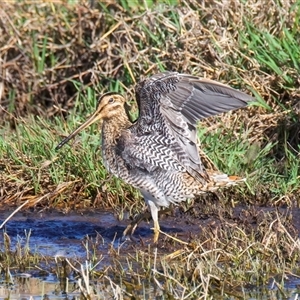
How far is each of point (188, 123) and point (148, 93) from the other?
0.34 m

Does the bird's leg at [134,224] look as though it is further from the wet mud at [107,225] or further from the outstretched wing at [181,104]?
the outstretched wing at [181,104]

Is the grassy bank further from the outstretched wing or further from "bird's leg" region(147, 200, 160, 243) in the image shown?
the outstretched wing

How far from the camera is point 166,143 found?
20.1 feet

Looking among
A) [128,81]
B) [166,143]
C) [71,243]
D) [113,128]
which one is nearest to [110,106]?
[113,128]

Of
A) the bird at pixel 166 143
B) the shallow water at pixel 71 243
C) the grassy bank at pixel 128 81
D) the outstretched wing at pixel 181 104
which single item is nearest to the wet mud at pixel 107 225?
the shallow water at pixel 71 243

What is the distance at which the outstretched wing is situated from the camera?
5902 mm

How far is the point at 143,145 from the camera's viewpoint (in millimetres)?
6156

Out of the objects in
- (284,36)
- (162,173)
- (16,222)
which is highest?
(284,36)

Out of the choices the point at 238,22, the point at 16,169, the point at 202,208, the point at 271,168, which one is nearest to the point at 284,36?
the point at 238,22

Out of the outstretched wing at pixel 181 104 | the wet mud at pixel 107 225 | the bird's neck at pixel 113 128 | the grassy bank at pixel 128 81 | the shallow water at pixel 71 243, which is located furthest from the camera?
the grassy bank at pixel 128 81

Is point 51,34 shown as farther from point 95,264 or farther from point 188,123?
point 95,264

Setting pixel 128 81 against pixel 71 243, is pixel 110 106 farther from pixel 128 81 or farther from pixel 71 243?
pixel 128 81

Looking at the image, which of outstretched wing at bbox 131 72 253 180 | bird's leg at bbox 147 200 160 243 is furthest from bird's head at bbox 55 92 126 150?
bird's leg at bbox 147 200 160 243

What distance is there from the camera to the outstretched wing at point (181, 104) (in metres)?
5.90
